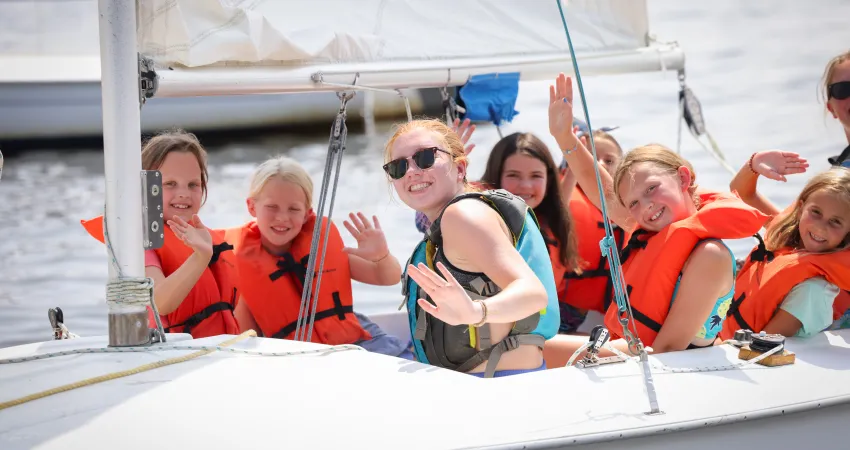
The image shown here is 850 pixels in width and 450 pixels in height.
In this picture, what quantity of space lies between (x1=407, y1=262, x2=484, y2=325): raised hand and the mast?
0.64 m

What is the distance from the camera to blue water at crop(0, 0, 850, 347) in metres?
6.94

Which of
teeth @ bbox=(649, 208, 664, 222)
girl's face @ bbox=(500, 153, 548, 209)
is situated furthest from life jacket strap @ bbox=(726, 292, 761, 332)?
girl's face @ bbox=(500, 153, 548, 209)

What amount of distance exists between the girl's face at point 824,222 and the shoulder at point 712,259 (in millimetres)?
519

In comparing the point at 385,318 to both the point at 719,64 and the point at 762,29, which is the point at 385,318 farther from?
the point at 762,29

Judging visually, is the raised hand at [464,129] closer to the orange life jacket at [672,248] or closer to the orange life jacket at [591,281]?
the orange life jacket at [591,281]

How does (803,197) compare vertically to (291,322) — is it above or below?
above

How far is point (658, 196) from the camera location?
2.73 m

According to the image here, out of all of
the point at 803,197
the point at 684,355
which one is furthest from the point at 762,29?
the point at 684,355

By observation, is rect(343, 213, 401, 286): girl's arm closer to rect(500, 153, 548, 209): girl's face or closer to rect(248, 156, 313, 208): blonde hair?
rect(248, 156, 313, 208): blonde hair

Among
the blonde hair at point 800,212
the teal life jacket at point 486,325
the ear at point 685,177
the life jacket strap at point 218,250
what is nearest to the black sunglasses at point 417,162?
the teal life jacket at point 486,325

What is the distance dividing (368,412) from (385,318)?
69.4 inches

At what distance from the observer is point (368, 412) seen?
1.92 metres

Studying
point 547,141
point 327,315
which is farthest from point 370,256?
point 547,141

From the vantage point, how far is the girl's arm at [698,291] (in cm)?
249
